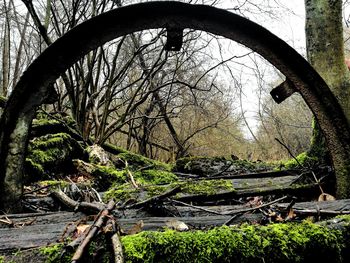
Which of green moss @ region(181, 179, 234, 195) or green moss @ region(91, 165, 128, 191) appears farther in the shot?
green moss @ region(91, 165, 128, 191)

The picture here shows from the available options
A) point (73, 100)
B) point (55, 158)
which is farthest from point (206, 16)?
point (73, 100)

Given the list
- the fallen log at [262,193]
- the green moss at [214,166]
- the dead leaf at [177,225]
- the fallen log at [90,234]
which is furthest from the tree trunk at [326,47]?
the fallen log at [90,234]

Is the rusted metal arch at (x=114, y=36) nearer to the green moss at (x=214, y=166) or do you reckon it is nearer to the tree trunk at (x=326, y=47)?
the tree trunk at (x=326, y=47)

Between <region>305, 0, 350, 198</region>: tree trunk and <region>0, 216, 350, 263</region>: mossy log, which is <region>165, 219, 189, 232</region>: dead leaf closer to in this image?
<region>0, 216, 350, 263</region>: mossy log

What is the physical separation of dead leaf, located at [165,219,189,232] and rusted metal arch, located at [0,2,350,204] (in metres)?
1.01

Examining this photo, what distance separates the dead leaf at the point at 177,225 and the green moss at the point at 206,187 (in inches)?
A: 31.6

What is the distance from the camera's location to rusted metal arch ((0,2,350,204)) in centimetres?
183

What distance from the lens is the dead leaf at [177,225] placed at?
137 cm

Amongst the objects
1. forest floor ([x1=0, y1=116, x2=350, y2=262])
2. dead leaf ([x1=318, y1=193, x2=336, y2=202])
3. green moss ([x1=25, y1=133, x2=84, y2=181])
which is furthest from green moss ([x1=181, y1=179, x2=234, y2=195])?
green moss ([x1=25, y1=133, x2=84, y2=181])

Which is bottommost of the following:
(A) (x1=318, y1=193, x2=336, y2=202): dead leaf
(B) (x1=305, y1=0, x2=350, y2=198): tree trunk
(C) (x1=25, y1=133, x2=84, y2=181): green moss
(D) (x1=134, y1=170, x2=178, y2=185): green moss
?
(A) (x1=318, y1=193, x2=336, y2=202): dead leaf

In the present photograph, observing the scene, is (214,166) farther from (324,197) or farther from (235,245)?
(235,245)

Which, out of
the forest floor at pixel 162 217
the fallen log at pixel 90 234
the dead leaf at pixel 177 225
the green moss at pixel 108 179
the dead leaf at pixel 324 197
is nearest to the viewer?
the fallen log at pixel 90 234

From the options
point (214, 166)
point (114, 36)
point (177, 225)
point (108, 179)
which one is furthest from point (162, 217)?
point (214, 166)

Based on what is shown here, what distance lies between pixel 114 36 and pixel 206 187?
1271mm
